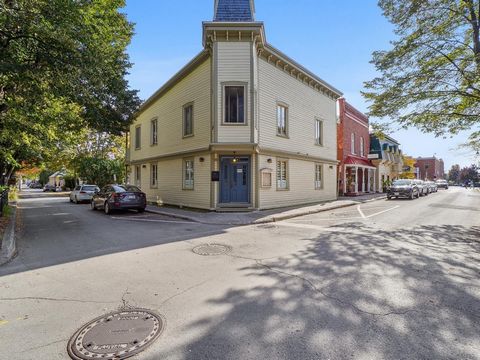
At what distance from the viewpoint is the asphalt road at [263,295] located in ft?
9.64

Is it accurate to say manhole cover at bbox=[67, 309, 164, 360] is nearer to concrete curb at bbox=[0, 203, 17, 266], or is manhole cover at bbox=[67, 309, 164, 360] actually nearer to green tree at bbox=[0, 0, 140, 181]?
concrete curb at bbox=[0, 203, 17, 266]

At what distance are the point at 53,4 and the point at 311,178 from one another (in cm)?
1643

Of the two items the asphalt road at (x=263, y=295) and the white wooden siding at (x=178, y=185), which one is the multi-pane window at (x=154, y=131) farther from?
the asphalt road at (x=263, y=295)

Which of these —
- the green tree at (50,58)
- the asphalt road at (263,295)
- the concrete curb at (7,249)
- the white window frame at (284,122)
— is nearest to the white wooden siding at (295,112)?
the white window frame at (284,122)

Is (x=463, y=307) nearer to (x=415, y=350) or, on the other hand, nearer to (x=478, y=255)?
(x=415, y=350)

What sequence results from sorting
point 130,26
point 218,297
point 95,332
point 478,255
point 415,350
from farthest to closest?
1. point 130,26
2. point 478,255
3. point 218,297
4. point 95,332
5. point 415,350

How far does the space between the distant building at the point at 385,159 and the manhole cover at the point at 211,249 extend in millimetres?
26582

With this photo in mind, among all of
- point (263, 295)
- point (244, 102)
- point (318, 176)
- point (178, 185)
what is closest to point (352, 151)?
point (318, 176)

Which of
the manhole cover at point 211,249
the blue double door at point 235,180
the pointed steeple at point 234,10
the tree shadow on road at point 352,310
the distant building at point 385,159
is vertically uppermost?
the pointed steeple at point 234,10

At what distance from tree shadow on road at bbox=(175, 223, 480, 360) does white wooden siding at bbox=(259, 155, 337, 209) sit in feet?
29.3

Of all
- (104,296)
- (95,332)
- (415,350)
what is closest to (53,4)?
(104,296)

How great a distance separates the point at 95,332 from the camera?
10.6 feet

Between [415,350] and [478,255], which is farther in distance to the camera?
[478,255]

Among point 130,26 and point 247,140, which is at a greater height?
point 130,26
